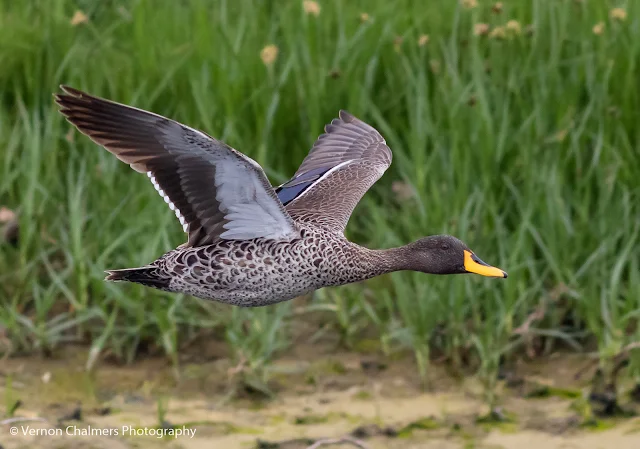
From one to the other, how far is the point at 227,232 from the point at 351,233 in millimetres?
1803

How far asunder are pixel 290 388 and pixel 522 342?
1005 millimetres

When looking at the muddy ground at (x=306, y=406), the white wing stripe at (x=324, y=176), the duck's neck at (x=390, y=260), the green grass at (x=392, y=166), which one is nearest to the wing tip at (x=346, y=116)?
the green grass at (x=392, y=166)

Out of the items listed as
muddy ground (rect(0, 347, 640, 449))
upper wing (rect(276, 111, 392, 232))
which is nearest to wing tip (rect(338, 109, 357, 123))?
upper wing (rect(276, 111, 392, 232))

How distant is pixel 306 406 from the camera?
623 cm

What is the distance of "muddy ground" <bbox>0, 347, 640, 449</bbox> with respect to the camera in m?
6.02

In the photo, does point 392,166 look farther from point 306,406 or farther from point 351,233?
point 306,406

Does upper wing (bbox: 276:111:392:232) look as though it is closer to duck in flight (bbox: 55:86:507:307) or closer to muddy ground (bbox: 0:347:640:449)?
duck in flight (bbox: 55:86:507:307)

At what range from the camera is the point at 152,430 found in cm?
604

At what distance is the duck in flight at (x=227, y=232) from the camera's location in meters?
4.91

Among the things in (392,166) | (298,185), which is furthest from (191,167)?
(392,166)

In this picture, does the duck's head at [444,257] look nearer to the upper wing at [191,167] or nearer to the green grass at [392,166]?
the upper wing at [191,167]

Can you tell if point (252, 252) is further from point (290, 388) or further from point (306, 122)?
point (306, 122)

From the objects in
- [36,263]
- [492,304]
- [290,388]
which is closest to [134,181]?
[36,263]

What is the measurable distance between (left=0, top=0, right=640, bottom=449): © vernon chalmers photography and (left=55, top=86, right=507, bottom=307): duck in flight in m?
0.02
